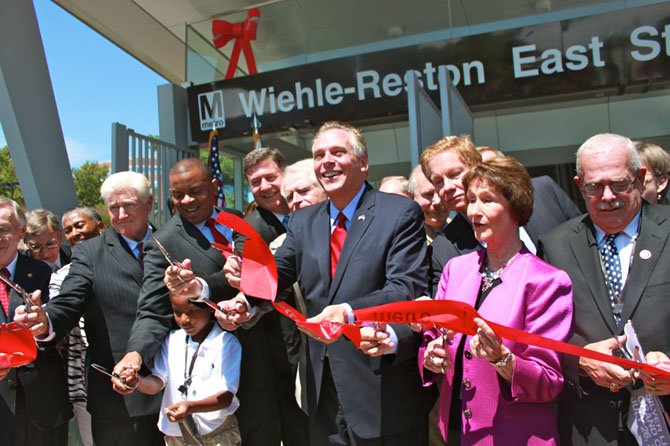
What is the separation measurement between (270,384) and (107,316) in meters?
1.04

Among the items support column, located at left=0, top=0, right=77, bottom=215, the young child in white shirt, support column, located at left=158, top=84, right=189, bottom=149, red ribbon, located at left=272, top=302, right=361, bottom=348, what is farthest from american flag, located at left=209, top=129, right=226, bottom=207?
red ribbon, located at left=272, top=302, right=361, bottom=348

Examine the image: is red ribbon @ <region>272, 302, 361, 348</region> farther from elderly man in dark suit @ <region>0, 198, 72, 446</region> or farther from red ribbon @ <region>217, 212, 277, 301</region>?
elderly man in dark suit @ <region>0, 198, 72, 446</region>

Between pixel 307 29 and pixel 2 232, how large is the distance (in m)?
6.97

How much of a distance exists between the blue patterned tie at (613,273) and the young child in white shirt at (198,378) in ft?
6.22

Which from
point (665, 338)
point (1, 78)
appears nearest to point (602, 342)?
point (665, 338)

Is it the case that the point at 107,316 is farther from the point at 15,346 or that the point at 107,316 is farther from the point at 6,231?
the point at 6,231

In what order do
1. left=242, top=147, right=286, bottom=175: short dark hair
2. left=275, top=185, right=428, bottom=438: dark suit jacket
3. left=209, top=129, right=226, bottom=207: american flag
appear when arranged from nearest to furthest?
left=275, top=185, right=428, bottom=438: dark suit jacket → left=242, top=147, right=286, bottom=175: short dark hair → left=209, top=129, right=226, bottom=207: american flag

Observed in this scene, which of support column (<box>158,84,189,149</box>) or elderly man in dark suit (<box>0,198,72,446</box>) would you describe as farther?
support column (<box>158,84,189,149</box>)

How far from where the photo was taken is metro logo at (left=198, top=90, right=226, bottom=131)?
8.52 metres

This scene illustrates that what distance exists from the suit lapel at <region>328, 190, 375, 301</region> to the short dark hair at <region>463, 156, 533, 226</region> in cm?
50

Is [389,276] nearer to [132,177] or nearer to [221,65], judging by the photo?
[132,177]

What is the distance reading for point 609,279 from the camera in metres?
2.22

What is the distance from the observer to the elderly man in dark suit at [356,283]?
2.29 metres

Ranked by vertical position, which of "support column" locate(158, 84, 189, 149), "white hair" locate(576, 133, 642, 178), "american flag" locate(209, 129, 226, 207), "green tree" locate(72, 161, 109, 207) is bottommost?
"white hair" locate(576, 133, 642, 178)
